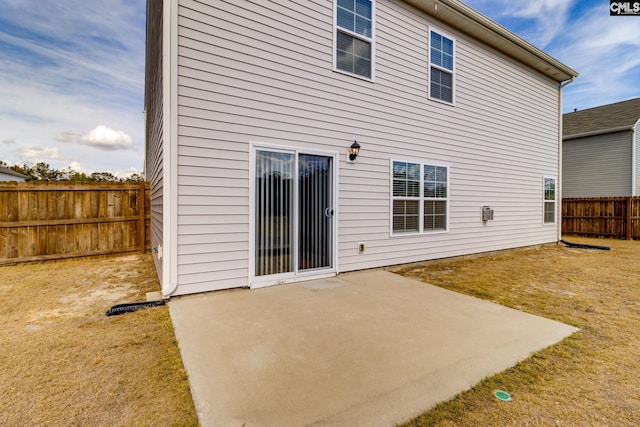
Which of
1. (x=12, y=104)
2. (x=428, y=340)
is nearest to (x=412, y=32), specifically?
(x=428, y=340)

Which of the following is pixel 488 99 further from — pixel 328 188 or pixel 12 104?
pixel 12 104

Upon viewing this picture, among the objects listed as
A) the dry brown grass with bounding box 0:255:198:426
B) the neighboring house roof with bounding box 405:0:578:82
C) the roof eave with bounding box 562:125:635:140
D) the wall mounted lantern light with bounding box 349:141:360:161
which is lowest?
the dry brown grass with bounding box 0:255:198:426

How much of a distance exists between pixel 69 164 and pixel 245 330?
26.8m

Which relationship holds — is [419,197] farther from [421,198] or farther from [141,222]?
[141,222]

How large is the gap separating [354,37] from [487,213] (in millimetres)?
5038

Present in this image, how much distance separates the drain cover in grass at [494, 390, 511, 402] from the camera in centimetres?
178

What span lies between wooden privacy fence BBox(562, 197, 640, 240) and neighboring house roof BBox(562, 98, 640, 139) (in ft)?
15.7

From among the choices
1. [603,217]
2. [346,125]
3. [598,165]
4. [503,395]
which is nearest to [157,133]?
[346,125]

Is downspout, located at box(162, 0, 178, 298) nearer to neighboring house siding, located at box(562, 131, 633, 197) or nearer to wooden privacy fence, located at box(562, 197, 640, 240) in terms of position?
wooden privacy fence, located at box(562, 197, 640, 240)

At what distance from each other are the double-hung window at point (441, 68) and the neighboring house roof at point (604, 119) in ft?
40.9

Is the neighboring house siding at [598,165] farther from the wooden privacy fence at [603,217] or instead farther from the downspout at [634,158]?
the wooden privacy fence at [603,217]

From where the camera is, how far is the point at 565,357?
91.0 inches

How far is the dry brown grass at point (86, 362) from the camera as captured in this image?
5.37 feet

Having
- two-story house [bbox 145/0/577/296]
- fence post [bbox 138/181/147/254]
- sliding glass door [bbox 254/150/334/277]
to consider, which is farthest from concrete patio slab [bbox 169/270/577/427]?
fence post [bbox 138/181/147/254]
